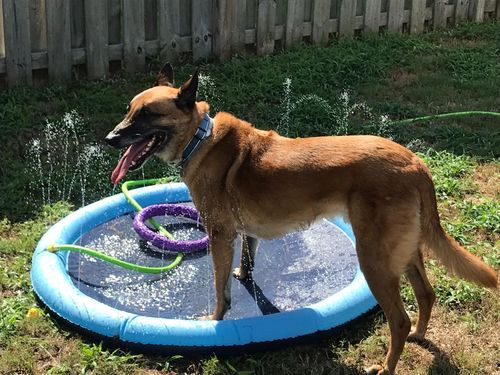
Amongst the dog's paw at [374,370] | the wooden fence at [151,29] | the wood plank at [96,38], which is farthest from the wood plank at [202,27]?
the dog's paw at [374,370]

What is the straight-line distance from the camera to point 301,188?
441cm

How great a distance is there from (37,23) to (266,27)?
3.22 meters

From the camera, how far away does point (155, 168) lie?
718 cm

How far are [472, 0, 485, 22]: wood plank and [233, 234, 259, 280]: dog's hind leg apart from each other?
8.74m

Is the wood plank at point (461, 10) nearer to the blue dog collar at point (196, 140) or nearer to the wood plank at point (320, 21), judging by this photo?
the wood plank at point (320, 21)

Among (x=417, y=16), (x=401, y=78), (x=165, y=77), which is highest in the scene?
(x=165, y=77)

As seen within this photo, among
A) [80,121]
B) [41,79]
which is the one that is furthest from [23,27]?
[80,121]

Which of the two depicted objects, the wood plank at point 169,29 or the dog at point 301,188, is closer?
the dog at point 301,188

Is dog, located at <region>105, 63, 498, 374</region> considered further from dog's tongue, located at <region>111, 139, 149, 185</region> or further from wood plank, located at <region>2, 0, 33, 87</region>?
wood plank, located at <region>2, 0, 33, 87</region>

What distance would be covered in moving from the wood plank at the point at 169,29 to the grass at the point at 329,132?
1.09 ft

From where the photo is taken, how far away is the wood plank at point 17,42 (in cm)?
778

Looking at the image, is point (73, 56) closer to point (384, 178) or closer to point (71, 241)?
point (71, 241)

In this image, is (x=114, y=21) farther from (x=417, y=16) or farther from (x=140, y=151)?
(x=417, y=16)

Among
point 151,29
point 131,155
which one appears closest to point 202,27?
point 151,29
